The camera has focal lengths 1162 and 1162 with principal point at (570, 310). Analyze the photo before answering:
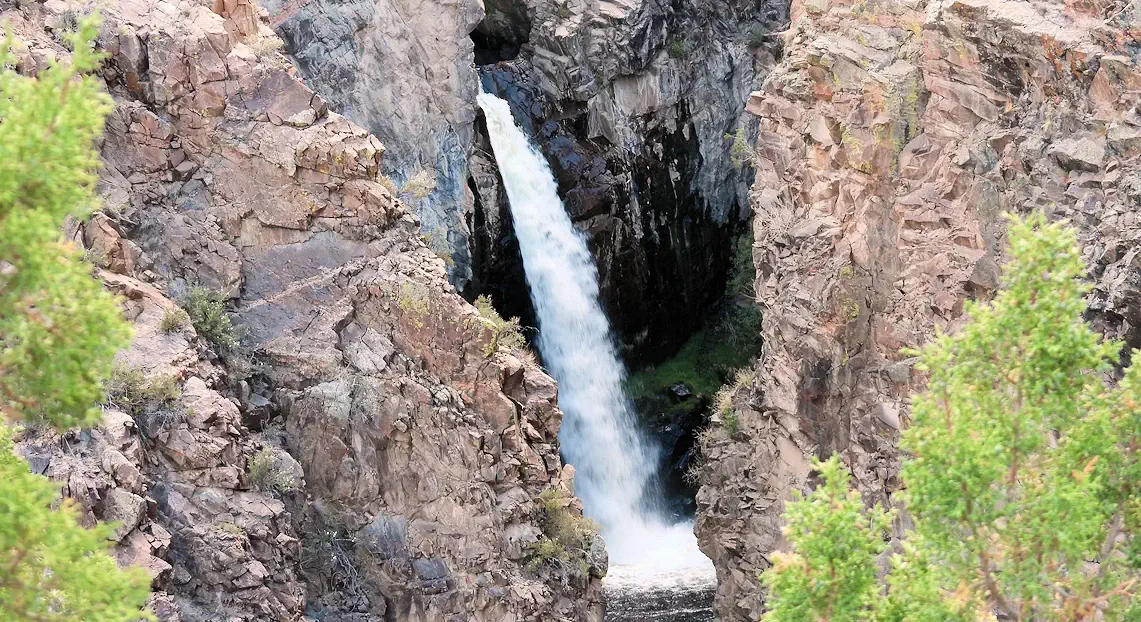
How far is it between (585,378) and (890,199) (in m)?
10.6

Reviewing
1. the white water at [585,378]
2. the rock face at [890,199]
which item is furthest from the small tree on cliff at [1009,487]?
the white water at [585,378]

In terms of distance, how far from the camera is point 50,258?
7910 millimetres

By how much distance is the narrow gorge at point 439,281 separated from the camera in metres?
15.8

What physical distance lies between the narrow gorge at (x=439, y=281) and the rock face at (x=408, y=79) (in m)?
0.06

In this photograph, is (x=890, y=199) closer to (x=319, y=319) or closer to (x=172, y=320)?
(x=319, y=319)

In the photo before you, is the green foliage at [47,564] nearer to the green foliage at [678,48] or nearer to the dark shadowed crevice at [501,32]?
the dark shadowed crevice at [501,32]

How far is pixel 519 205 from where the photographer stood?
29.4m

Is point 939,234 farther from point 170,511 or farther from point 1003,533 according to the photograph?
point 170,511

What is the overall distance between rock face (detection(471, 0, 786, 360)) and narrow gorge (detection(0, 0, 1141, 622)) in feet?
11.2

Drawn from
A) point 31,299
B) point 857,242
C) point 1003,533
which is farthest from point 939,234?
point 31,299

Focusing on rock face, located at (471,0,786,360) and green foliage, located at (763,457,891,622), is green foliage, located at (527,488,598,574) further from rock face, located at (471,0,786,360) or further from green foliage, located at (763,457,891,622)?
rock face, located at (471,0,786,360)

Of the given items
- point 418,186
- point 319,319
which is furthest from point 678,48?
point 319,319

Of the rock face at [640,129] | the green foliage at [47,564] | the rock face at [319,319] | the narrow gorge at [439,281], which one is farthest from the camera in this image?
the rock face at [640,129]

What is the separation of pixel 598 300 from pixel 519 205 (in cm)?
363
